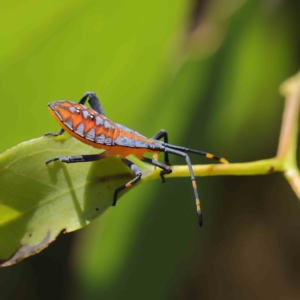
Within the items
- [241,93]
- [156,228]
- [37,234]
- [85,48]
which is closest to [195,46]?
[241,93]

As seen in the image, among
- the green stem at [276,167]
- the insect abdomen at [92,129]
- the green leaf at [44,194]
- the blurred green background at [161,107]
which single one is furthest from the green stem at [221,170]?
the blurred green background at [161,107]

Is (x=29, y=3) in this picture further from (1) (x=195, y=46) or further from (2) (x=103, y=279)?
(2) (x=103, y=279)

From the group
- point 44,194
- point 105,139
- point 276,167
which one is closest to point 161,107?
point 105,139

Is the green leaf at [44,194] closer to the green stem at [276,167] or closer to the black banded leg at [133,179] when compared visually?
the black banded leg at [133,179]

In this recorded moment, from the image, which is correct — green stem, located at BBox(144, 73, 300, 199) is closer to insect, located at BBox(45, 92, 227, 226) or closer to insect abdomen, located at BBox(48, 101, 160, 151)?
insect, located at BBox(45, 92, 227, 226)

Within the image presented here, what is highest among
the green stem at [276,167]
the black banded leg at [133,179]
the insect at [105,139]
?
the insect at [105,139]
